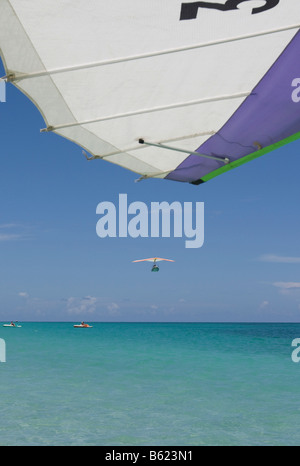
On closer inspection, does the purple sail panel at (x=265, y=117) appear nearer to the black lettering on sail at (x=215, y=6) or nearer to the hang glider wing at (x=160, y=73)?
the hang glider wing at (x=160, y=73)

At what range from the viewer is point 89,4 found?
107 inches

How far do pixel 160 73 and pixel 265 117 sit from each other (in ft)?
4.27

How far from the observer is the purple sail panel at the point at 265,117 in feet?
12.2

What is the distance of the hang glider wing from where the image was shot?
9.32 ft

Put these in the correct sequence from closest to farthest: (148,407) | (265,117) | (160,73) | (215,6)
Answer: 1. (215,6)
2. (160,73)
3. (265,117)
4. (148,407)

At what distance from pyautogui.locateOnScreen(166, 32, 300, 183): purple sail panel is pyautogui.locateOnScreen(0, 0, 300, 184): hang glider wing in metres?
0.01

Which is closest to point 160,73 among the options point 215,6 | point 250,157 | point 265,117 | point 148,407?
point 215,6

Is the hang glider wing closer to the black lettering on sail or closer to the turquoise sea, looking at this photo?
the black lettering on sail

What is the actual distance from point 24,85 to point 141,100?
1.03 m

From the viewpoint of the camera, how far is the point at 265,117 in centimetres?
428

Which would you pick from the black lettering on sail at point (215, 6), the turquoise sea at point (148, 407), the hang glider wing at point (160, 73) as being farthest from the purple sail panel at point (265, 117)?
the turquoise sea at point (148, 407)

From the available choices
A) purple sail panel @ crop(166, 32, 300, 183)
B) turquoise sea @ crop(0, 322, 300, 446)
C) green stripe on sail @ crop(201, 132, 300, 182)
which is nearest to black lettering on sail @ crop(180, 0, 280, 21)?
purple sail panel @ crop(166, 32, 300, 183)

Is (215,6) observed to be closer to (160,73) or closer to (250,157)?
(160,73)
